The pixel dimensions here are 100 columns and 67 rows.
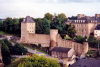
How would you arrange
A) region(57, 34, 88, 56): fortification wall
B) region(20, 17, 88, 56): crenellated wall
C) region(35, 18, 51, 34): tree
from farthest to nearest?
1. region(35, 18, 51, 34): tree
2. region(20, 17, 88, 56): crenellated wall
3. region(57, 34, 88, 56): fortification wall

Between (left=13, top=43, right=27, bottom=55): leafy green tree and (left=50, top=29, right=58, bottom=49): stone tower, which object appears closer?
(left=13, top=43, right=27, bottom=55): leafy green tree

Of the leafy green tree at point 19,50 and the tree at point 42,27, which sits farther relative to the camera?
the tree at point 42,27

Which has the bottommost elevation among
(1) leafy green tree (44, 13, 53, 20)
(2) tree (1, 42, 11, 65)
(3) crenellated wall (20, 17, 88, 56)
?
(2) tree (1, 42, 11, 65)

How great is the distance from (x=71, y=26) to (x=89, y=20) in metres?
6.75

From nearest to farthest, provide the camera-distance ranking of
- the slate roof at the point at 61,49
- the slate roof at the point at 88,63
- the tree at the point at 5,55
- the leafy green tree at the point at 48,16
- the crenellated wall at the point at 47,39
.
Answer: the slate roof at the point at 88,63, the tree at the point at 5,55, the slate roof at the point at 61,49, the crenellated wall at the point at 47,39, the leafy green tree at the point at 48,16

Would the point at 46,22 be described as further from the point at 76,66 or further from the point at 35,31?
the point at 76,66

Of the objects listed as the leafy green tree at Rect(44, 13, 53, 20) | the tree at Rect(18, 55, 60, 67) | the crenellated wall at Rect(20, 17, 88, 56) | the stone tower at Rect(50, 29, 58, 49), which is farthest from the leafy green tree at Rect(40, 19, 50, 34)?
the tree at Rect(18, 55, 60, 67)

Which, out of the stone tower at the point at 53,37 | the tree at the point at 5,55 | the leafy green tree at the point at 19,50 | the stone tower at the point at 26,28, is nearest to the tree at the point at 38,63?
the tree at the point at 5,55

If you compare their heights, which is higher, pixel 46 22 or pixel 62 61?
pixel 46 22

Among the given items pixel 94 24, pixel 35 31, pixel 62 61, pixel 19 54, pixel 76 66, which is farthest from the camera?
pixel 94 24

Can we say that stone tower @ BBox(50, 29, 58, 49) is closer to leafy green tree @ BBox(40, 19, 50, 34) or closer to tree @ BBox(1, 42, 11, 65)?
leafy green tree @ BBox(40, 19, 50, 34)

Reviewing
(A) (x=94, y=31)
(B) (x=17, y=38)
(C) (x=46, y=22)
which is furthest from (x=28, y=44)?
(A) (x=94, y=31)

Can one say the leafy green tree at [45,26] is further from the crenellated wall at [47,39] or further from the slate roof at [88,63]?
the slate roof at [88,63]

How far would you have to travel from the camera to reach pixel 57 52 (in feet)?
180
